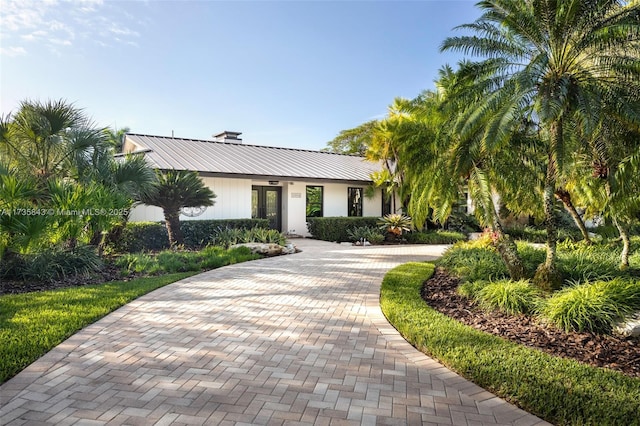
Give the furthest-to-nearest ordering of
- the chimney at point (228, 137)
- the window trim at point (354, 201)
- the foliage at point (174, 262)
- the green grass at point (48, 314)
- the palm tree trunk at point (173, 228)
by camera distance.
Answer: the chimney at point (228, 137) → the window trim at point (354, 201) → the palm tree trunk at point (173, 228) → the foliage at point (174, 262) → the green grass at point (48, 314)

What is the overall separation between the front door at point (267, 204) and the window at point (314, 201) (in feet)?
5.06

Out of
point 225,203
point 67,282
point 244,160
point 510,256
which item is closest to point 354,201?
point 244,160

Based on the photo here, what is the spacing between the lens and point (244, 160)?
1948 cm

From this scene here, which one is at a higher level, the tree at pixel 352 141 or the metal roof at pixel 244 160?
the tree at pixel 352 141

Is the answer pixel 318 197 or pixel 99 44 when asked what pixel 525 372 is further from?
pixel 318 197

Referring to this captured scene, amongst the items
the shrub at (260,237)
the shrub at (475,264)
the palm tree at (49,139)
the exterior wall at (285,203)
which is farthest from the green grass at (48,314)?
the exterior wall at (285,203)

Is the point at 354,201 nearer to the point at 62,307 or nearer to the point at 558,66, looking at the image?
the point at 558,66

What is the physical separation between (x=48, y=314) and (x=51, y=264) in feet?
9.98

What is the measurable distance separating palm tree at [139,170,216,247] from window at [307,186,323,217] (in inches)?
295

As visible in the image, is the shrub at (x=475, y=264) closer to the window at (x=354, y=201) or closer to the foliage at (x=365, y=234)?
the foliage at (x=365, y=234)

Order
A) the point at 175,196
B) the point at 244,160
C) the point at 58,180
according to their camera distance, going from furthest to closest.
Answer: the point at 244,160
the point at 175,196
the point at 58,180

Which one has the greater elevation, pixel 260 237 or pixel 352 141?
pixel 352 141

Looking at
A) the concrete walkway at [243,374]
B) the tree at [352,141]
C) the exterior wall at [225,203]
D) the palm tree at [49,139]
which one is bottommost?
the concrete walkway at [243,374]

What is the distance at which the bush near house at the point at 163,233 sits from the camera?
517 inches
